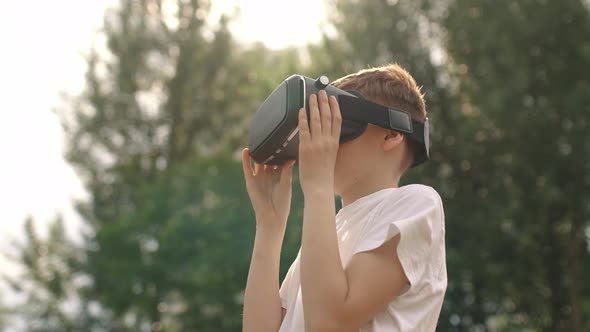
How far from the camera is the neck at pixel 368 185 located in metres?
1.72

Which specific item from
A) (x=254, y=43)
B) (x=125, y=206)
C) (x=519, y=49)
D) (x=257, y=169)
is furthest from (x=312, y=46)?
(x=257, y=169)

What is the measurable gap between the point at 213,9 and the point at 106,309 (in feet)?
29.2

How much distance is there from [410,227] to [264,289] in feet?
1.71

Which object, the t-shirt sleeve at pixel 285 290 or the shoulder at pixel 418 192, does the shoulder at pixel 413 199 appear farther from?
the t-shirt sleeve at pixel 285 290

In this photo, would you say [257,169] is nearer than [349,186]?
No

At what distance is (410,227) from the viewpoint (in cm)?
153

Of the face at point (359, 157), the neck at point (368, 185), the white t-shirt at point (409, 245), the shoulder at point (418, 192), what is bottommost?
the white t-shirt at point (409, 245)

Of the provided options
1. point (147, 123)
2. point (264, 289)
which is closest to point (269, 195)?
point (264, 289)

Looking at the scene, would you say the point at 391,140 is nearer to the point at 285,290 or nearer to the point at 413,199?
the point at 413,199

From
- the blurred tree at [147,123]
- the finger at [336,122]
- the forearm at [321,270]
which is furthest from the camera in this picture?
the blurred tree at [147,123]

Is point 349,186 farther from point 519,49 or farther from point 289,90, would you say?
point 519,49

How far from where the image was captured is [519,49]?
46.9ft

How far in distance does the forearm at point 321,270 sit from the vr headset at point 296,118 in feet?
0.68

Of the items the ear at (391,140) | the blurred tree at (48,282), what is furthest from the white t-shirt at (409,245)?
the blurred tree at (48,282)
